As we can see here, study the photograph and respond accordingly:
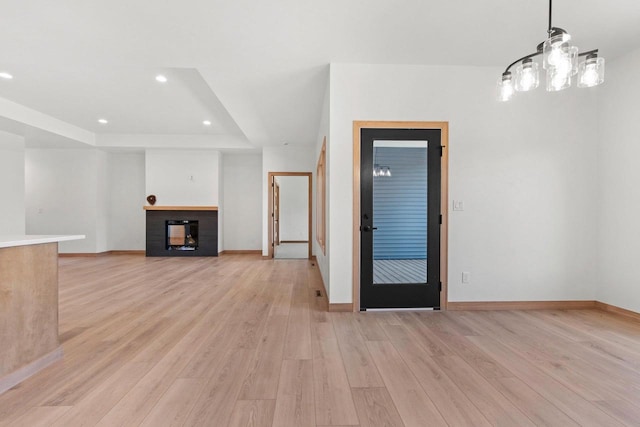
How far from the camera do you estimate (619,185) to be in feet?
10.9

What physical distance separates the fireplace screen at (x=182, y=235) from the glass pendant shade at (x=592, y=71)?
7517 mm

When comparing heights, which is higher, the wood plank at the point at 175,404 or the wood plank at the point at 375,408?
the wood plank at the point at 375,408

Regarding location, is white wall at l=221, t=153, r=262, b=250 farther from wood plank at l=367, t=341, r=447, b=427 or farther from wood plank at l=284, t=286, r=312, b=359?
wood plank at l=367, t=341, r=447, b=427

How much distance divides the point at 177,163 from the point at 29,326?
241 inches

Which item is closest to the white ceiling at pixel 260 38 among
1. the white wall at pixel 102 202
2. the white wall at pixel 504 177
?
the white wall at pixel 504 177

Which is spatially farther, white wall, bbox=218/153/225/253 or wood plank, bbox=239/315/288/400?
white wall, bbox=218/153/225/253

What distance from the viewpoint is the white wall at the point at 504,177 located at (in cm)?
343

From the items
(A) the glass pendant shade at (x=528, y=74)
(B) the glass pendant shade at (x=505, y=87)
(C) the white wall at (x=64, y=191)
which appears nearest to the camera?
(A) the glass pendant shade at (x=528, y=74)

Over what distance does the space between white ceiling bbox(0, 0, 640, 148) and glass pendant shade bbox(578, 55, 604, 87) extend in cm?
76

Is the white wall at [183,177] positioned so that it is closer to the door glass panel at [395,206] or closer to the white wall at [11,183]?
the white wall at [11,183]

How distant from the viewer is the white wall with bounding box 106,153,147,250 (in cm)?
802

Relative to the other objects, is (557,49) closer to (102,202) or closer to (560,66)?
(560,66)

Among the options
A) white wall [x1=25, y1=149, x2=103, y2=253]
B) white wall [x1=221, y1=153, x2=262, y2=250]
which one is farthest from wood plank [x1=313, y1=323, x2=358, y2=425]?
white wall [x1=25, y1=149, x2=103, y2=253]

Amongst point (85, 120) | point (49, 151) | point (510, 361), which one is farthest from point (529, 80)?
point (49, 151)
